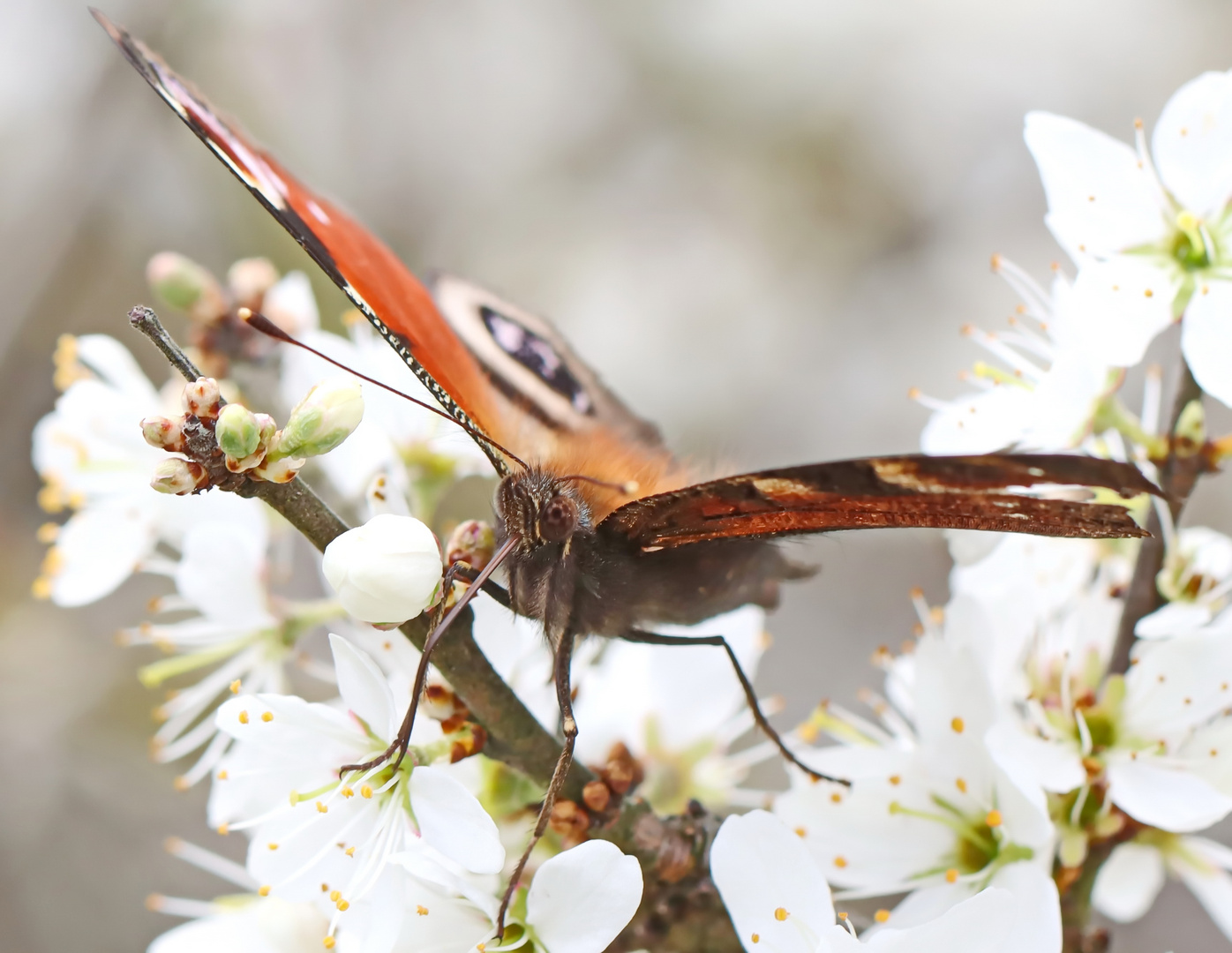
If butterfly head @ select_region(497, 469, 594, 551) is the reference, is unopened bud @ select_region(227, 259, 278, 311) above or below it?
above

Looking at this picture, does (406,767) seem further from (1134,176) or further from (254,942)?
(1134,176)

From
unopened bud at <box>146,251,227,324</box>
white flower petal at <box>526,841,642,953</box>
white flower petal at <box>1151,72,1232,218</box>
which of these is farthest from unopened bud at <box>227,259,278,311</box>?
white flower petal at <box>1151,72,1232,218</box>

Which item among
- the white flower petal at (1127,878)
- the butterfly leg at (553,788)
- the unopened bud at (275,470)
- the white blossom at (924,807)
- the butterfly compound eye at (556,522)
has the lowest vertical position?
the white flower petal at (1127,878)

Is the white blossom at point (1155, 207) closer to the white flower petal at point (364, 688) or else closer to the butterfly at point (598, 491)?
the butterfly at point (598, 491)

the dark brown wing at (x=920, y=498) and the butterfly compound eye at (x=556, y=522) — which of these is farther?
the butterfly compound eye at (x=556, y=522)

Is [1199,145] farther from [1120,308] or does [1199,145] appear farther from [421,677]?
[421,677]

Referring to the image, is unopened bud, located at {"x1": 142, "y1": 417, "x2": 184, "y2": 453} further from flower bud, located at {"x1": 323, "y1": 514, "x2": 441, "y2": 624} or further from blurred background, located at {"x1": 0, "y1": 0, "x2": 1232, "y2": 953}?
blurred background, located at {"x1": 0, "y1": 0, "x2": 1232, "y2": 953}

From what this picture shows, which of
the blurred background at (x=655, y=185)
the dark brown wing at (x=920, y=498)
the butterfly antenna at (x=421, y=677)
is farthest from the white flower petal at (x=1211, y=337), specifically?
the blurred background at (x=655, y=185)
